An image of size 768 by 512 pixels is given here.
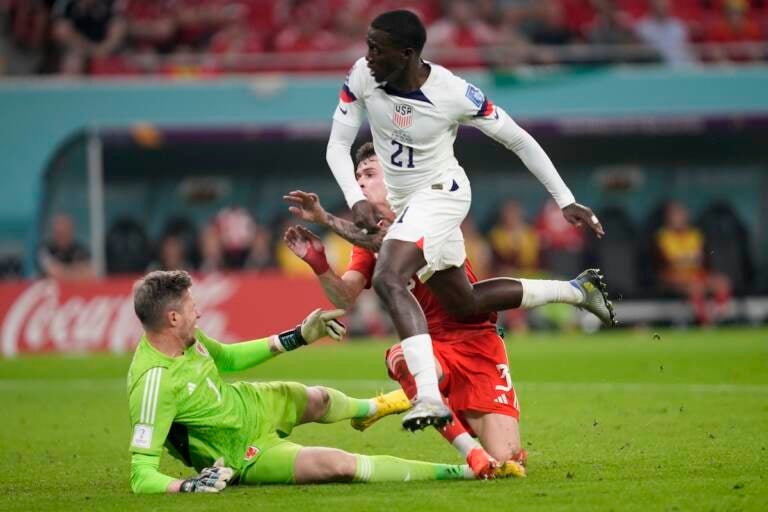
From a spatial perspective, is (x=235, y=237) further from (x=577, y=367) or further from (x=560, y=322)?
(x=577, y=367)

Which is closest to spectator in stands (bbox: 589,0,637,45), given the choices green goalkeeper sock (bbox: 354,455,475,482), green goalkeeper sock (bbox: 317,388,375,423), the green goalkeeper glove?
green goalkeeper sock (bbox: 317,388,375,423)

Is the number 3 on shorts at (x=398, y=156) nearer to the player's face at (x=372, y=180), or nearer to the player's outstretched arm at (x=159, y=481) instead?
the player's face at (x=372, y=180)

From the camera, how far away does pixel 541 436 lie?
9.32 m

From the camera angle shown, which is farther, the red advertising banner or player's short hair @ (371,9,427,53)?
the red advertising banner

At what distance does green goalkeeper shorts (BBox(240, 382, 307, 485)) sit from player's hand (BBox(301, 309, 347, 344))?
0.35 meters

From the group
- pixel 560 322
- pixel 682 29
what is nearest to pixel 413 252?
pixel 560 322

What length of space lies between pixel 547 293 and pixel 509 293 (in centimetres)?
37

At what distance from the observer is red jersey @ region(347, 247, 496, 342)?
8.12 m

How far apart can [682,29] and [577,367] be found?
8.80m

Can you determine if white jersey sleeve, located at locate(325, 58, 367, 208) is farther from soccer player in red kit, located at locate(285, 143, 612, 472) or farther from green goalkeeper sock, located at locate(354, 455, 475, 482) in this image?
green goalkeeper sock, located at locate(354, 455, 475, 482)

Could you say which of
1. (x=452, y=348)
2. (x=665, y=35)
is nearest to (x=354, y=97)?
(x=452, y=348)

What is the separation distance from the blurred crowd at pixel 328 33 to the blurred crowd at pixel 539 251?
2522 mm

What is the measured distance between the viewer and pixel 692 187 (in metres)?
23.2

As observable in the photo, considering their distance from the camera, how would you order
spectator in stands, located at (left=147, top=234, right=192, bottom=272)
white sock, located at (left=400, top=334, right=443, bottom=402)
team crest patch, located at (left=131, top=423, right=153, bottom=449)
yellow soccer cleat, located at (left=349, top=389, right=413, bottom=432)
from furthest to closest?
spectator in stands, located at (left=147, top=234, right=192, bottom=272)
yellow soccer cleat, located at (left=349, top=389, right=413, bottom=432)
white sock, located at (left=400, top=334, right=443, bottom=402)
team crest patch, located at (left=131, top=423, right=153, bottom=449)
